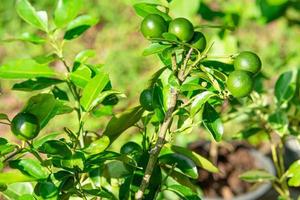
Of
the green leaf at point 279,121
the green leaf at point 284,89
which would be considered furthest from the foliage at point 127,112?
the green leaf at point 284,89

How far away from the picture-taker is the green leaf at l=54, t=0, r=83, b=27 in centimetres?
117

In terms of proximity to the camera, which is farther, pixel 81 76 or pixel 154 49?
pixel 81 76

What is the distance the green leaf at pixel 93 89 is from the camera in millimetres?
947

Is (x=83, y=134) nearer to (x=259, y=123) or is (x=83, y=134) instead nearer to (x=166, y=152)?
(x=166, y=152)

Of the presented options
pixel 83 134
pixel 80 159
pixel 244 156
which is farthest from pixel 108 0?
pixel 80 159

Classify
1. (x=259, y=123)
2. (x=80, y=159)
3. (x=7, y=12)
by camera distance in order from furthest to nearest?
(x=7, y=12)
(x=259, y=123)
(x=80, y=159)

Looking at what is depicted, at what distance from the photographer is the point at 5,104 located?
296 centimetres

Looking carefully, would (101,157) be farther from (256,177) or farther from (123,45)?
(123,45)

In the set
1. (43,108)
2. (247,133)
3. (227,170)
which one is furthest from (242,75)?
(227,170)

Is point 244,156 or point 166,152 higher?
point 166,152

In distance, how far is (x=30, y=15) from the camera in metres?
1.18

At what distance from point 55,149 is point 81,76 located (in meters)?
0.18

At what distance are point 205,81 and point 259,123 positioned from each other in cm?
67

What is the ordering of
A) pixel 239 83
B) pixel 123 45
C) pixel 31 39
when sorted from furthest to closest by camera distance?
pixel 123 45
pixel 31 39
pixel 239 83
